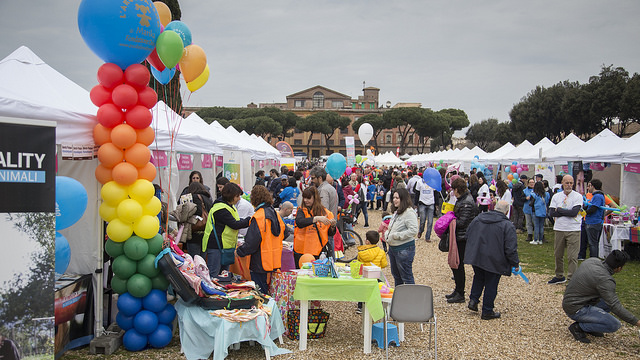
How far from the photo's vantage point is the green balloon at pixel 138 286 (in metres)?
4.39

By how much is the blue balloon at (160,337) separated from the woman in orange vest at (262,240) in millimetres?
1102

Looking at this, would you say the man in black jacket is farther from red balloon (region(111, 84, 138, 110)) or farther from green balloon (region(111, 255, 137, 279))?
red balloon (region(111, 84, 138, 110))

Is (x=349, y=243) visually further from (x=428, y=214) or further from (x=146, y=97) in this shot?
(x=146, y=97)

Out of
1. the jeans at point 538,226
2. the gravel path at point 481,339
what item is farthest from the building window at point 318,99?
the gravel path at point 481,339

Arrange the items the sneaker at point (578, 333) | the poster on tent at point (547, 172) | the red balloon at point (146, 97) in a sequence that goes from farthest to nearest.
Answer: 1. the poster on tent at point (547, 172)
2. the sneaker at point (578, 333)
3. the red balloon at point (146, 97)

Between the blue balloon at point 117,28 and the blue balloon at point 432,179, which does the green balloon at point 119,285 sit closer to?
the blue balloon at point 117,28

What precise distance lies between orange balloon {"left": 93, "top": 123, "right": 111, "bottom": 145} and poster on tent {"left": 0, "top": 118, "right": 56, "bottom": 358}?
1.07m

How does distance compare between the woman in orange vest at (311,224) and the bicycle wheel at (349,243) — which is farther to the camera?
the bicycle wheel at (349,243)

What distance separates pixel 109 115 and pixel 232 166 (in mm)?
6761

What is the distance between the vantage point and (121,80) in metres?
4.48

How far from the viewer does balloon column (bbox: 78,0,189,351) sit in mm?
4352

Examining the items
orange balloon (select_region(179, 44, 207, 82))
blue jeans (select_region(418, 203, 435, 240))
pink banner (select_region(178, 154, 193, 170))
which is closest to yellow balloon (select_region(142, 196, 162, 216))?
orange balloon (select_region(179, 44, 207, 82))

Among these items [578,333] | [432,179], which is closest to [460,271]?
[578,333]

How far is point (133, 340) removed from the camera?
440 centimetres
